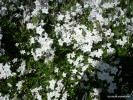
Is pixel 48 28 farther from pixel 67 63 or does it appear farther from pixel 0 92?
pixel 0 92

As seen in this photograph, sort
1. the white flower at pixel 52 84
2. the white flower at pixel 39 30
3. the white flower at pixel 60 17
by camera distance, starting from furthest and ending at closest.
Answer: the white flower at pixel 60 17 → the white flower at pixel 39 30 → the white flower at pixel 52 84

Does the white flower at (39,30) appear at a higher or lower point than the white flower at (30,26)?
lower

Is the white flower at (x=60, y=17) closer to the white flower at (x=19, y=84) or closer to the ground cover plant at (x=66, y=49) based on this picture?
the ground cover plant at (x=66, y=49)

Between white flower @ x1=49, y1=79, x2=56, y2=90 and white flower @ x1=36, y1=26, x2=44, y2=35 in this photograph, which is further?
white flower @ x1=36, y1=26, x2=44, y2=35

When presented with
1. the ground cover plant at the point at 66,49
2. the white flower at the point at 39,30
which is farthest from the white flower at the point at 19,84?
the white flower at the point at 39,30

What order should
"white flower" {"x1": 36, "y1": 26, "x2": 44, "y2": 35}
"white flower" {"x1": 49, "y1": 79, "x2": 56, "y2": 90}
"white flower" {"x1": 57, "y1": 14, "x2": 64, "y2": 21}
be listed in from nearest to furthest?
"white flower" {"x1": 49, "y1": 79, "x2": 56, "y2": 90} < "white flower" {"x1": 36, "y1": 26, "x2": 44, "y2": 35} < "white flower" {"x1": 57, "y1": 14, "x2": 64, "y2": 21}

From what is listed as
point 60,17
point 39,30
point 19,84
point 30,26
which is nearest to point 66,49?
point 39,30

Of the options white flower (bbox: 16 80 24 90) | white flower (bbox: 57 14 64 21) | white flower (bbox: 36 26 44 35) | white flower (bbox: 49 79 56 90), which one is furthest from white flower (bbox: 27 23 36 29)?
white flower (bbox: 49 79 56 90)

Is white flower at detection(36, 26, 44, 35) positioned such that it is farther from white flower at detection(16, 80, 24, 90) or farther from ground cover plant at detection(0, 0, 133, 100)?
white flower at detection(16, 80, 24, 90)

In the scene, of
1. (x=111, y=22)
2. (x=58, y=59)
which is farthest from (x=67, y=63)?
(x=111, y=22)

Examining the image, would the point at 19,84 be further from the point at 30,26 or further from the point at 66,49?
the point at 30,26
